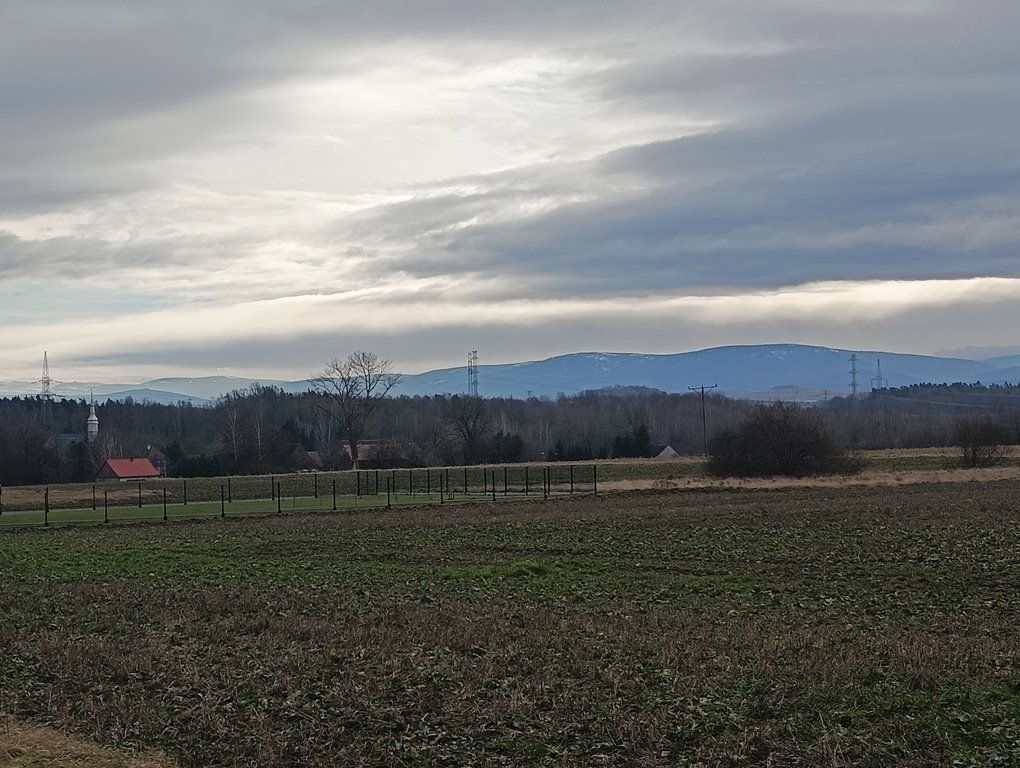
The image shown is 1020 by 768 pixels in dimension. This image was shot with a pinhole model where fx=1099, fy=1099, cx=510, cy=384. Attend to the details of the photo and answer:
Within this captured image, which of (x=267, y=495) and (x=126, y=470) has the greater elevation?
(x=126, y=470)

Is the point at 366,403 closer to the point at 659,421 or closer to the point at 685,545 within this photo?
the point at 659,421

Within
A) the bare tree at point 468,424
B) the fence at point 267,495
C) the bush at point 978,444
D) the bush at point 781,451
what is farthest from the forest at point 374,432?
the fence at point 267,495

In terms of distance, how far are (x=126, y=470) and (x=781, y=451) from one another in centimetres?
5537

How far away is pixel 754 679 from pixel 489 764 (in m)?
3.18

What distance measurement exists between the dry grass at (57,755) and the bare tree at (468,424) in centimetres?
9727

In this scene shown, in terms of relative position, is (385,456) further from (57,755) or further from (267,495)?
(57,755)

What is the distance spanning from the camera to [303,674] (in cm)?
1131

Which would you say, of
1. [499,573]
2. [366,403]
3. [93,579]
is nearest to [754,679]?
[499,573]

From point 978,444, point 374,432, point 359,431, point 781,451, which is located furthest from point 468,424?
point 978,444

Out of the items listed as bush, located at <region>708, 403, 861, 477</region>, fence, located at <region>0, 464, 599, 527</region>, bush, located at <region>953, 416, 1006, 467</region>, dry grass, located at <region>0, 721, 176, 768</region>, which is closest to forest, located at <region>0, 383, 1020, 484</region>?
bush, located at <region>708, 403, 861, 477</region>

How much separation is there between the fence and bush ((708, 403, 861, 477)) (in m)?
9.18

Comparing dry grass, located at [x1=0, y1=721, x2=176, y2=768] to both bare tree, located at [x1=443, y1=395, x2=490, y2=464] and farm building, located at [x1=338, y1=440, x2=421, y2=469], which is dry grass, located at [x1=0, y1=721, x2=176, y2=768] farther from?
bare tree, located at [x1=443, y1=395, x2=490, y2=464]

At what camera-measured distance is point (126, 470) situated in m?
93.0

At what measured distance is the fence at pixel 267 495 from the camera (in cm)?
4847
